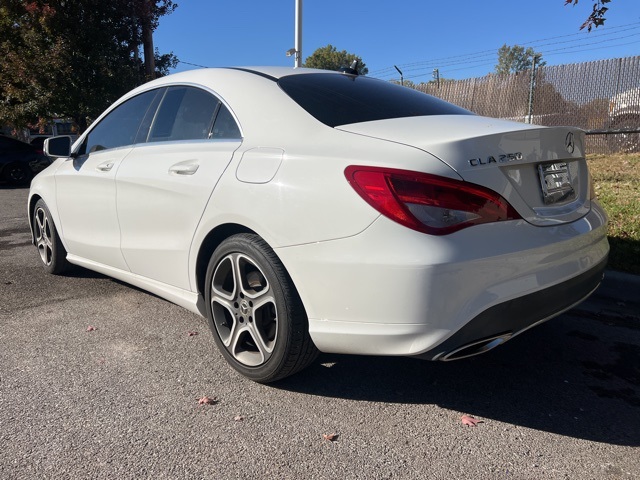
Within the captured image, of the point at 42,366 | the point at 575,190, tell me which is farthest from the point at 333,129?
the point at 42,366

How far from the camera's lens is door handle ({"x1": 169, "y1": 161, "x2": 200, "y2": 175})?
2979 millimetres

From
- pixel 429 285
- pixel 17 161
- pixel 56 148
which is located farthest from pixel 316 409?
pixel 17 161

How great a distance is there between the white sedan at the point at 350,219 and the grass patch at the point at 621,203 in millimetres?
1883

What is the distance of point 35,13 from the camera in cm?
1205

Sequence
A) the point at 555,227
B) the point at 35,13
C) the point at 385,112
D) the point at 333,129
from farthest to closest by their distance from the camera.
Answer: the point at 35,13 → the point at 385,112 → the point at 333,129 → the point at 555,227

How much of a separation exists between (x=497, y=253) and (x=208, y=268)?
1.50m

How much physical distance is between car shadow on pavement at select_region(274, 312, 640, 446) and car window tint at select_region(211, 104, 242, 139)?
1330 mm

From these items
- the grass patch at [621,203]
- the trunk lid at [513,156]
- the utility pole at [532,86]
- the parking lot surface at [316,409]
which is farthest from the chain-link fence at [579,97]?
the trunk lid at [513,156]

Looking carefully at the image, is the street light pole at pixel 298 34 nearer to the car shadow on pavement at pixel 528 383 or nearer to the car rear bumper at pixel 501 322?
the car shadow on pavement at pixel 528 383

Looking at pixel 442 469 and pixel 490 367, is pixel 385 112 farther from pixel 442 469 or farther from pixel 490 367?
pixel 442 469

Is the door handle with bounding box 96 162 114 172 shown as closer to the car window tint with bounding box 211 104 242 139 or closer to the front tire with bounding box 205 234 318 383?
the car window tint with bounding box 211 104 242 139

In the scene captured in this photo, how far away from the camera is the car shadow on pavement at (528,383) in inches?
96.1

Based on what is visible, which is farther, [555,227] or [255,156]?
[255,156]

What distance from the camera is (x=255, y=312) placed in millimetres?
2686
